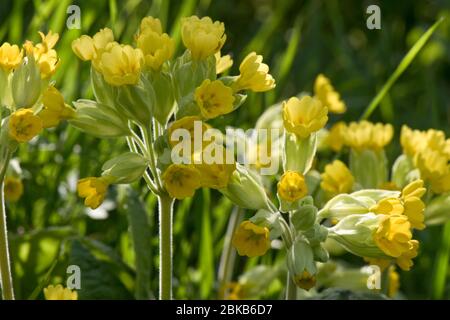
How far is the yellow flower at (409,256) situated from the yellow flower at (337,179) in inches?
8.3

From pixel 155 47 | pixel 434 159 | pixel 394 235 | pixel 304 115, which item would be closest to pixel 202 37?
pixel 155 47

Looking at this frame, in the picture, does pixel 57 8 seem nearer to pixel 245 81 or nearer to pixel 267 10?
pixel 245 81

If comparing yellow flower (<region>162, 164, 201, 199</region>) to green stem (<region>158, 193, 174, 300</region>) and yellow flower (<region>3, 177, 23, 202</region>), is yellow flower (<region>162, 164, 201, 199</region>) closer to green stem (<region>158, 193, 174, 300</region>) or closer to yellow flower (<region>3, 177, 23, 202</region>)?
green stem (<region>158, 193, 174, 300</region>)

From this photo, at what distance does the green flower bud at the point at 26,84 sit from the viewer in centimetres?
153

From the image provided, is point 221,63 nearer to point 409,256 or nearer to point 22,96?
point 22,96

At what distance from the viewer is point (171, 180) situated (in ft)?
4.75

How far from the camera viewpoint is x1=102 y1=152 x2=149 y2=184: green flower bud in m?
1.49

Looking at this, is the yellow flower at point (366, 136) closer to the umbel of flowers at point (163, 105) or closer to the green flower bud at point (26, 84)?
the umbel of flowers at point (163, 105)

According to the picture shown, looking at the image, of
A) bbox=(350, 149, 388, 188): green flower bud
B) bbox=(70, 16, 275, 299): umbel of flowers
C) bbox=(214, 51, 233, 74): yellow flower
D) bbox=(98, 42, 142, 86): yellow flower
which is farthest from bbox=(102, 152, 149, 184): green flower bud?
bbox=(350, 149, 388, 188): green flower bud

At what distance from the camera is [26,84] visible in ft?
5.02

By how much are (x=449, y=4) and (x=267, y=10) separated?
65cm

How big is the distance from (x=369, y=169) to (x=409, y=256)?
38 cm

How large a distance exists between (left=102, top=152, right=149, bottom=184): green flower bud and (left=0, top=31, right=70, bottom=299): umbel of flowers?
0.40ft

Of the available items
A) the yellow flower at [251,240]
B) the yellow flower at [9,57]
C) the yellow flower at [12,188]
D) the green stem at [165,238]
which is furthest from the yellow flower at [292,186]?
the yellow flower at [12,188]
